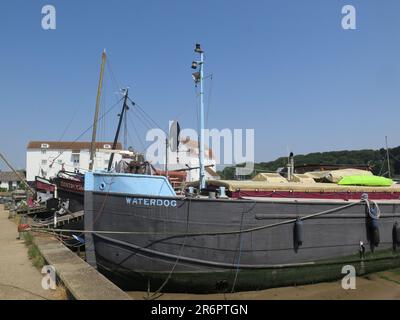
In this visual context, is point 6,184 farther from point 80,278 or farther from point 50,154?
point 80,278

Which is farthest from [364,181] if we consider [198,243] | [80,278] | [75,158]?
[75,158]

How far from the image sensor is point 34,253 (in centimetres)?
1021

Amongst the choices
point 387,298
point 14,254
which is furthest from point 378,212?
point 14,254

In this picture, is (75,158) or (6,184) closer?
(75,158)

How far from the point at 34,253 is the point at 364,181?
9.63 m

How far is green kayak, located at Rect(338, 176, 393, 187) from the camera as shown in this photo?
40.7ft

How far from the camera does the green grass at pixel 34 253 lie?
9.11 m

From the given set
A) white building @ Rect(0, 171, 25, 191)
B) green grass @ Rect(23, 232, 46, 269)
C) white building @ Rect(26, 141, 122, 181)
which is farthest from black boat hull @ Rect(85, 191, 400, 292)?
white building @ Rect(0, 171, 25, 191)

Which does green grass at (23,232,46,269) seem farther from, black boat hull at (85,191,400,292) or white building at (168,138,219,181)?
white building at (168,138,219,181)

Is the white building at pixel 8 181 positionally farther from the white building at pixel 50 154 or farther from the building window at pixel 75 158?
the building window at pixel 75 158

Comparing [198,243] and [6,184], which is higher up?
[198,243]

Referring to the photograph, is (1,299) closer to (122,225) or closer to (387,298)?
(122,225)

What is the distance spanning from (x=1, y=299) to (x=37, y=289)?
67 centimetres

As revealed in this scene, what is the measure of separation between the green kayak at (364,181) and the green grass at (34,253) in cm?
861
